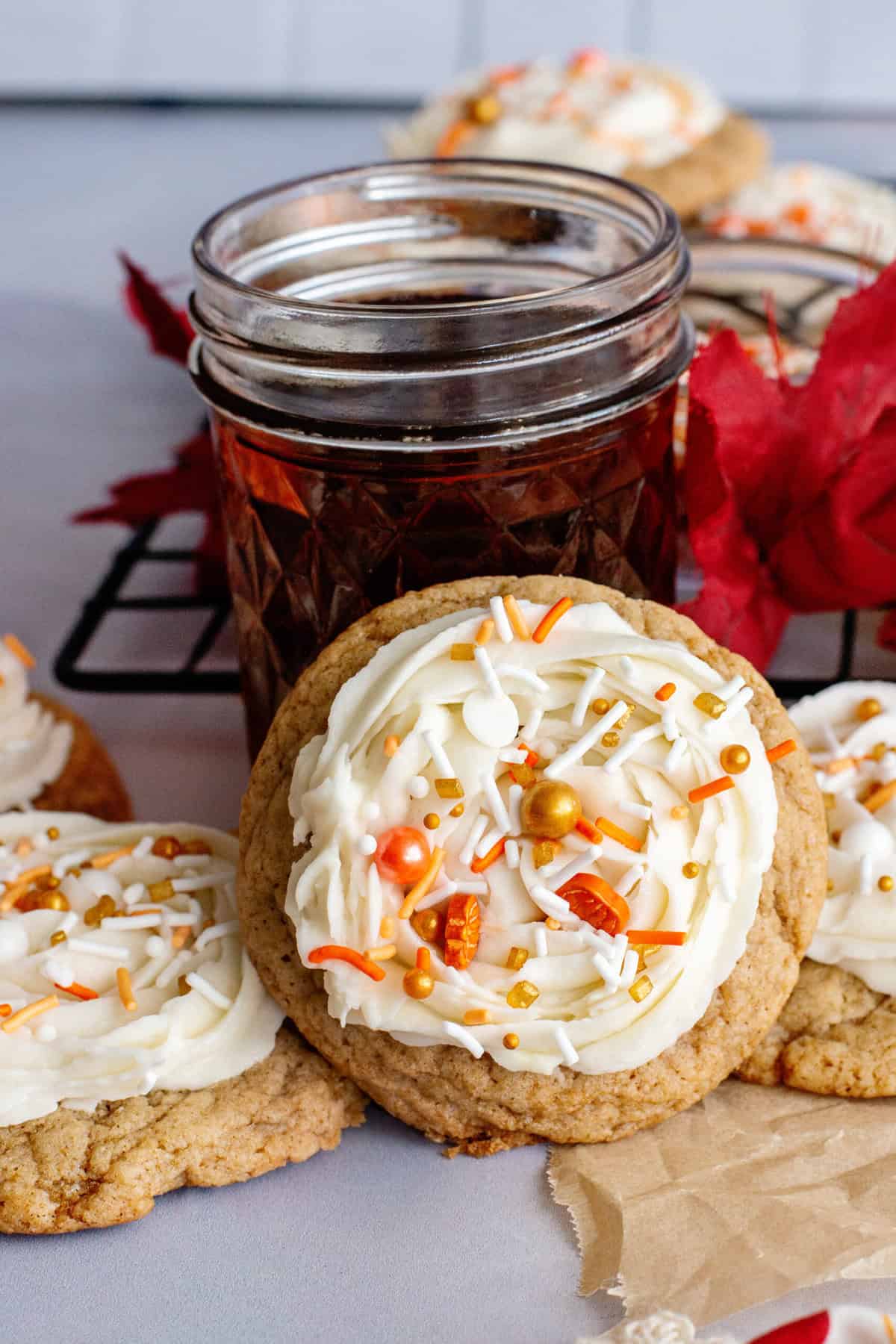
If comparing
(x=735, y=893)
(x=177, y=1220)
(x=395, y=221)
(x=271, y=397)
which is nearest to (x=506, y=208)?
(x=395, y=221)

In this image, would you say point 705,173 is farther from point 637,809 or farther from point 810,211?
point 637,809

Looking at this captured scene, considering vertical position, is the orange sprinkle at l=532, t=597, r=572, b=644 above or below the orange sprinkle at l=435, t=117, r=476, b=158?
above

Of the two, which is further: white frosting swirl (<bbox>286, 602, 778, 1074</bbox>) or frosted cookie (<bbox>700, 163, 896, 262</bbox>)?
frosted cookie (<bbox>700, 163, 896, 262</bbox>)

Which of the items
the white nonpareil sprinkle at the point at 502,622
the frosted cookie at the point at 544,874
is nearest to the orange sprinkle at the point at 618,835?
the frosted cookie at the point at 544,874

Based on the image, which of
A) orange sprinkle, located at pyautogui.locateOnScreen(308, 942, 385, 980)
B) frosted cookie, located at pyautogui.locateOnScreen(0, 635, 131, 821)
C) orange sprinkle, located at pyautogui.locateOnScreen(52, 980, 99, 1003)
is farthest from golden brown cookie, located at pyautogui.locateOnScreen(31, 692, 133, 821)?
orange sprinkle, located at pyautogui.locateOnScreen(308, 942, 385, 980)

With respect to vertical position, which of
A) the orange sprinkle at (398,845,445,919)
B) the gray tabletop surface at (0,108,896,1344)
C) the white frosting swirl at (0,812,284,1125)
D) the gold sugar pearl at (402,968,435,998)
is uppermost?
the orange sprinkle at (398,845,445,919)

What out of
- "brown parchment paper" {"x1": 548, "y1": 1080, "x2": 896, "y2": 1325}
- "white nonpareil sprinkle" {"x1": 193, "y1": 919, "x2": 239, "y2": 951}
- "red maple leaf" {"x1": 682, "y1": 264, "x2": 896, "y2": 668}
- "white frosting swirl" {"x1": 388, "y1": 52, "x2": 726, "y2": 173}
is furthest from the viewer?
"white frosting swirl" {"x1": 388, "y1": 52, "x2": 726, "y2": 173}

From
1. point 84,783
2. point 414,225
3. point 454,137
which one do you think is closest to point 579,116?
point 454,137

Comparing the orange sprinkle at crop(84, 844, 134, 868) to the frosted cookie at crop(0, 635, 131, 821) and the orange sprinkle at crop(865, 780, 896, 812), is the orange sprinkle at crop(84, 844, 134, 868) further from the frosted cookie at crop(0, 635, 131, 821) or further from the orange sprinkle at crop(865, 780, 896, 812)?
the orange sprinkle at crop(865, 780, 896, 812)
